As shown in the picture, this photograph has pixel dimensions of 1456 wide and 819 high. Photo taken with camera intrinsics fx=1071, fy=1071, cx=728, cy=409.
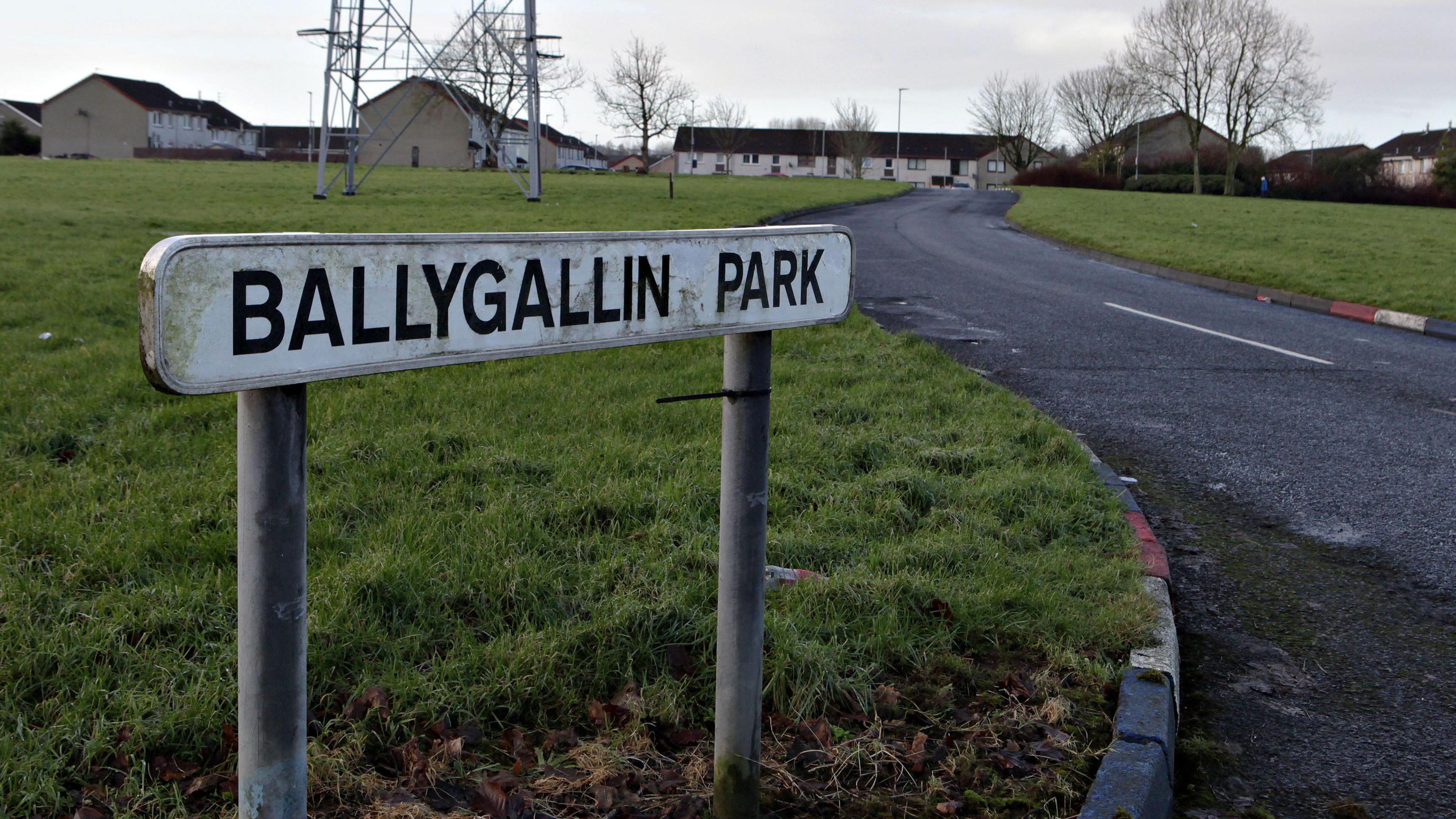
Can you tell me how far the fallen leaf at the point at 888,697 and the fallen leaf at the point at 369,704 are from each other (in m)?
1.25

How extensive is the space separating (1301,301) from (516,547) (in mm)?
12897

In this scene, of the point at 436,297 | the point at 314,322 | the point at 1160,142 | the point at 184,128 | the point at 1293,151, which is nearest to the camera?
the point at 314,322

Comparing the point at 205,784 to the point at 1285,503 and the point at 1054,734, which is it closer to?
the point at 1054,734

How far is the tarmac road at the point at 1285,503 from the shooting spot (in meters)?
2.89

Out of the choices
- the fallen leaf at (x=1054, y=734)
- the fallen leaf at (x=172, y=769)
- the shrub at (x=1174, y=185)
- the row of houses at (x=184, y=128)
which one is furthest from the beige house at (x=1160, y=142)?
the fallen leaf at (x=172, y=769)

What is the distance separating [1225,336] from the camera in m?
9.93

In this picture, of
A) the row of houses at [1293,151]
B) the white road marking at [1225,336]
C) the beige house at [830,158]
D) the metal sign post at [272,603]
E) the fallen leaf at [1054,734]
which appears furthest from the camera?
the beige house at [830,158]

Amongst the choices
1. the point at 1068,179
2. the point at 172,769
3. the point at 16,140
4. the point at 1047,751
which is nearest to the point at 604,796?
the point at 172,769

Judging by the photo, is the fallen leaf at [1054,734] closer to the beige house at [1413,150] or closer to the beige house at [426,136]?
the beige house at [426,136]

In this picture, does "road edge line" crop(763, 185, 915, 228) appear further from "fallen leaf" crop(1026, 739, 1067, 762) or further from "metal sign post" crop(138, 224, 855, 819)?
"metal sign post" crop(138, 224, 855, 819)

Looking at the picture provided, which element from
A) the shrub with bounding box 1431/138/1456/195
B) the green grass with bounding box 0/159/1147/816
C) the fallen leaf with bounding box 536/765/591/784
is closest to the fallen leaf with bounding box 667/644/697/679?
the green grass with bounding box 0/159/1147/816

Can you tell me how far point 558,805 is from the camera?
7.73 feet

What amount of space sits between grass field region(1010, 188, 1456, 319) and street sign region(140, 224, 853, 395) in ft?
41.0

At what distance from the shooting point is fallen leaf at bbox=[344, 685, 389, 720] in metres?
2.59
